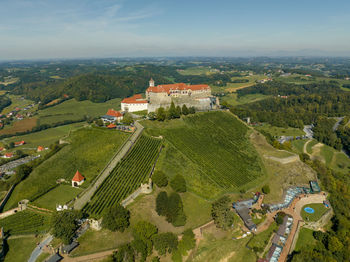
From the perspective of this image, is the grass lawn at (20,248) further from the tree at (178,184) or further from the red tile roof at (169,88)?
the red tile roof at (169,88)

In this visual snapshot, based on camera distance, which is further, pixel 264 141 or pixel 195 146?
pixel 264 141

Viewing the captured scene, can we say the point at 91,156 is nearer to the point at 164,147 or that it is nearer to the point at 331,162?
the point at 164,147

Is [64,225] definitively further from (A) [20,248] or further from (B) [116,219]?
(A) [20,248]

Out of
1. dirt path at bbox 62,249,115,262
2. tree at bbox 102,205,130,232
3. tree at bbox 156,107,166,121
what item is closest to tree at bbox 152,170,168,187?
tree at bbox 102,205,130,232

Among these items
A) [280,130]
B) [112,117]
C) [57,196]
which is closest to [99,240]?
[57,196]

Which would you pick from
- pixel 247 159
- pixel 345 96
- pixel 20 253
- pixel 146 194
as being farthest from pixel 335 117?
pixel 20 253

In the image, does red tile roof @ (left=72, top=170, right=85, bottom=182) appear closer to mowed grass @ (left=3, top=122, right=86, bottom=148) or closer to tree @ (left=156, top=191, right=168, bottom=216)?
tree @ (left=156, top=191, right=168, bottom=216)
